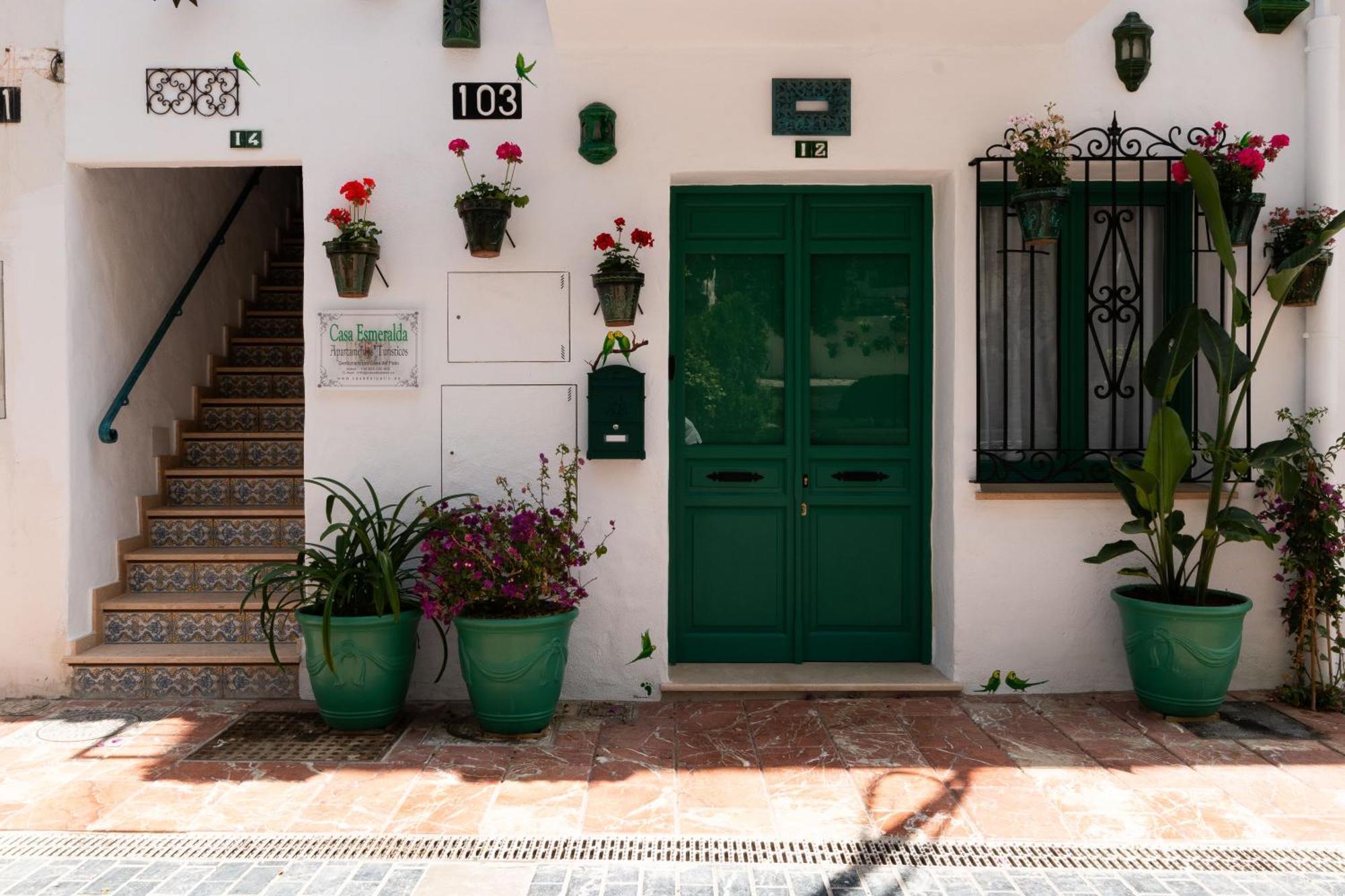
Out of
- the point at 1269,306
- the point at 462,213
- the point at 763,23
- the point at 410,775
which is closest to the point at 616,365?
the point at 462,213

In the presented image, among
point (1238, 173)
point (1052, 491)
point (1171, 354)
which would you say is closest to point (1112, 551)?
point (1052, 491)

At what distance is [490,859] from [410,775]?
0.82 m

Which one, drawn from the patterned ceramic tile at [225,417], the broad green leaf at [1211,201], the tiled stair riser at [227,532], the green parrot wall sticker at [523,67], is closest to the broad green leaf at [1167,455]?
the broad green leaf at [1211,201]

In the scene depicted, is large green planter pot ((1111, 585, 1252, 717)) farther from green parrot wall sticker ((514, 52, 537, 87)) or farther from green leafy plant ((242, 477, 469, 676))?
green parrot wall sticker ((514, 52, 537, 87))

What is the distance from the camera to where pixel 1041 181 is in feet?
14.8

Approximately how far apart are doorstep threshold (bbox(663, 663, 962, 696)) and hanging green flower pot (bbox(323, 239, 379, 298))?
2406 mm

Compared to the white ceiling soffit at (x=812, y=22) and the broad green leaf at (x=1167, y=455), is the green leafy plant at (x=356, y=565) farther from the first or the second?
the broad green leaf at (x=1167, y=455)

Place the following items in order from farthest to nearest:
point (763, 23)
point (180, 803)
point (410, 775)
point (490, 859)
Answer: point (763, 23) → point (410, 775) → point (180, 803) → point (490, 859)

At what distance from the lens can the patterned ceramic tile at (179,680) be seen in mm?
4715

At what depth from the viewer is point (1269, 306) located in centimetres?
482

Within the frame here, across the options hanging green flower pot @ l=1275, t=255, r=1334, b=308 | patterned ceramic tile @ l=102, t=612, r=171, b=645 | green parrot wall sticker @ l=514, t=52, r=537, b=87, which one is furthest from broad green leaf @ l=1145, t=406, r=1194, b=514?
patterned ceramic tile @ l=102, t=612, r=171, b=645

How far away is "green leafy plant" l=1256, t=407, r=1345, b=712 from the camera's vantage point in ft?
14.8

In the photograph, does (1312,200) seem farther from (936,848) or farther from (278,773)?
(278,773)

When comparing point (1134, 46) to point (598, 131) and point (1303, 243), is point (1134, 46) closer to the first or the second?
point (1303, 243)
